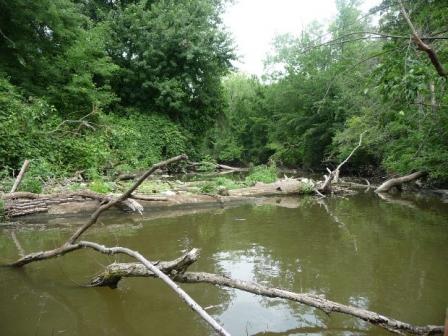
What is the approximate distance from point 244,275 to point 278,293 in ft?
6.22

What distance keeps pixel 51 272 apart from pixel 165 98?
17.6 m

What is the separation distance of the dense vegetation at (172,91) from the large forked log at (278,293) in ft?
A: 7.19

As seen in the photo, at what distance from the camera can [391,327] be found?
363 centimetres

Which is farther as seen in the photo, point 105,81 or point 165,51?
point 165,51

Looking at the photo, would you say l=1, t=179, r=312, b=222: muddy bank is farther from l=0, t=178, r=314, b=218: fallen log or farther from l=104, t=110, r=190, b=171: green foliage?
l=104, t=110, r=190, b=171: green foliage

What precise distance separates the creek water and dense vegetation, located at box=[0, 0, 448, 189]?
2386 mm

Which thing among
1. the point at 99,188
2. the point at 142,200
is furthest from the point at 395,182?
the point at 99,188

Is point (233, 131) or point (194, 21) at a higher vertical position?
point (194, 21)

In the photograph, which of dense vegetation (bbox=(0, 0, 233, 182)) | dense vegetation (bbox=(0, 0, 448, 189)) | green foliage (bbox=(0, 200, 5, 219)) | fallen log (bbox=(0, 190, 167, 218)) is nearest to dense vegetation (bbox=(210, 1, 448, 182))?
dense vegetation (bbox=(0, 0, 448, 189))

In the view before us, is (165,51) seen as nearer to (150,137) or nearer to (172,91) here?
(172,91)

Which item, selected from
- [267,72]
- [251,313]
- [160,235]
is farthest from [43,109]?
[267,72]

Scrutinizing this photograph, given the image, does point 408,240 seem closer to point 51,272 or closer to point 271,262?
point 271,262

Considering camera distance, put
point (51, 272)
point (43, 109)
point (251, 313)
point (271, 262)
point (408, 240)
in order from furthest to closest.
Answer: point (43, 109) → point (408, 240) → point (271, 262) → point (51, 272) → point (251, 313)

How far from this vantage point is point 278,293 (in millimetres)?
4043
